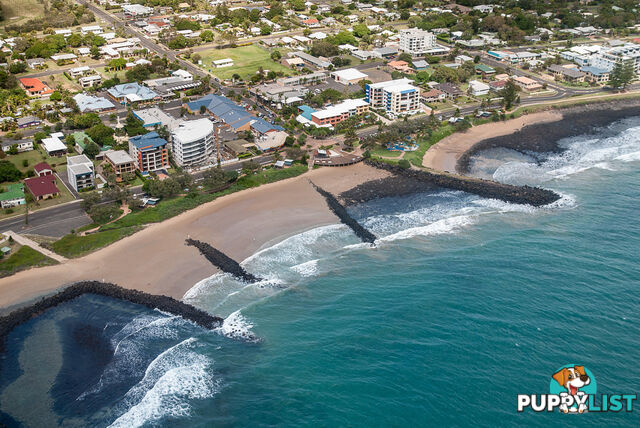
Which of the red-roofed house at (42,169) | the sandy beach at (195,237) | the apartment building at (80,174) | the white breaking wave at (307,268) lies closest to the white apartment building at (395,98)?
the sandy beach at (195,237)

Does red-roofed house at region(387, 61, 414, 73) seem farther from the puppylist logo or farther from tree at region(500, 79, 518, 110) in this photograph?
the puppylist logo

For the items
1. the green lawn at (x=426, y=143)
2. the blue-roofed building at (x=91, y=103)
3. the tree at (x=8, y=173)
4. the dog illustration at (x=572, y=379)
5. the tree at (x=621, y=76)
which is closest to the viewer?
the dog illustration at (x=572, y=379)

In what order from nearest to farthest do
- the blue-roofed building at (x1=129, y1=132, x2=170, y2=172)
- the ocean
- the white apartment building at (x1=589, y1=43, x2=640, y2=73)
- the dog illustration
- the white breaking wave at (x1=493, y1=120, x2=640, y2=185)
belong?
the dog illustration < the ocean < the blue-roofed building at (x1=129, y1=132, x2=170, y2=172) < the white breaking wave at (x1=493, y1=120, x2=640, y2=185) < the white apartment building at (x1=589, y1=43, x2=640, y2=73)

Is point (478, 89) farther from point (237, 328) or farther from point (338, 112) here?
point (237, 328)

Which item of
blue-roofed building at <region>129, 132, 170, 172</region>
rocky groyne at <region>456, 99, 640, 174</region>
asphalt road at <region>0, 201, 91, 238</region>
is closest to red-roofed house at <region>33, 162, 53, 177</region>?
asphalt road at <region>0, 201, 91, 238</region>

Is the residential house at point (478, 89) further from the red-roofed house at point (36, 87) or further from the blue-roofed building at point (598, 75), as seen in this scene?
the red-roofed house at point (36, 87)

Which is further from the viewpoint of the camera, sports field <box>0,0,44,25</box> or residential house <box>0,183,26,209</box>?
sports field <box>0,0,44,25</box>

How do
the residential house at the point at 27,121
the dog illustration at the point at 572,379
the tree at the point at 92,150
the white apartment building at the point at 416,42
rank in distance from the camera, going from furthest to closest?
the white apartment building at the point at 416,42 → the residential house at the point at 27,121 → the tree at the point at 92,150 → the dog illustration at the point at 572,379
